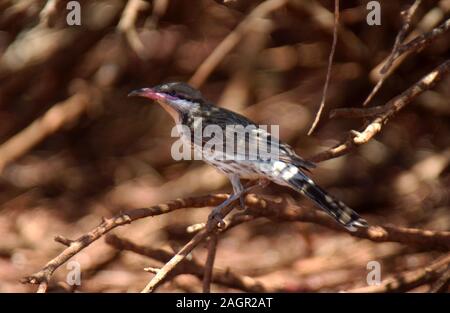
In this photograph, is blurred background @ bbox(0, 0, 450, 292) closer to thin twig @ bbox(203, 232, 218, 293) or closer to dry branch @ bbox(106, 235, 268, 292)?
dry branch @ bbox(106, 235, 268, 292)

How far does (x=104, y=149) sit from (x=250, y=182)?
2833 mm

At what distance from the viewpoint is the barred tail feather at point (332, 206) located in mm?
3545

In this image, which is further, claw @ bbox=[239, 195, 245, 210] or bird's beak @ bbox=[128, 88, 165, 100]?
bird's beak @ bbox=[128, 88, 165, 100]

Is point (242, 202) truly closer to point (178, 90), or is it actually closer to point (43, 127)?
point (178, 90)

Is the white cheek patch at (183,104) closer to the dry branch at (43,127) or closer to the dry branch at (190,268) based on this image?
the dry branch at (190,268)

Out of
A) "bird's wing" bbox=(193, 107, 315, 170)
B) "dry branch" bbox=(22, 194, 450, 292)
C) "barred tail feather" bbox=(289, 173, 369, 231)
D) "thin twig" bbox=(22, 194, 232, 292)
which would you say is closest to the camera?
"thin twig" bbox=(22, 194, 232, 292)

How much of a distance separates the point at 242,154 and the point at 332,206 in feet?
1.85

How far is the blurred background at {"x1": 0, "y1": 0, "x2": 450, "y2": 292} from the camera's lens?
5.70 metres

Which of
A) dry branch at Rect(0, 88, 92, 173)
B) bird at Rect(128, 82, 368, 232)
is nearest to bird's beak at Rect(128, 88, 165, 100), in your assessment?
bird at Rect(128, 82, 368, 232)

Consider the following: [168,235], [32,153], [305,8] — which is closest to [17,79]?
[32,153]

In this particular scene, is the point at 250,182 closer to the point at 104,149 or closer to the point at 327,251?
the point at 327,251

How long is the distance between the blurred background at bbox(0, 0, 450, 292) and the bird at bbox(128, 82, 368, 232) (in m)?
1.59
